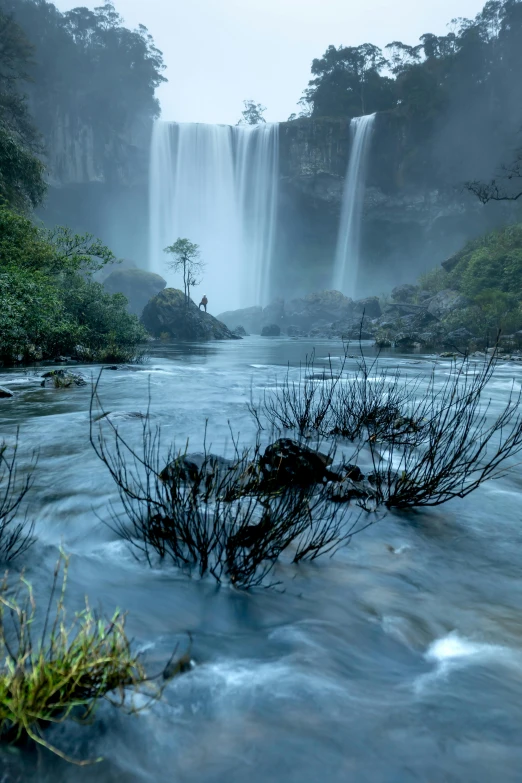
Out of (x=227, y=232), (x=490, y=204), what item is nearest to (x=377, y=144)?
(x=490, y=204)

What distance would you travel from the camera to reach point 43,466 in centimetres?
577

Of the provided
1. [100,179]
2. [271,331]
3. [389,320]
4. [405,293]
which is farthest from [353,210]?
[100,179]

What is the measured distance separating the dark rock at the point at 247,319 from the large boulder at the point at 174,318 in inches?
Result: 1143

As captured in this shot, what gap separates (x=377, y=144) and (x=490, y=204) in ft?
59.5

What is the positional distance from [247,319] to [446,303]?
43803mm

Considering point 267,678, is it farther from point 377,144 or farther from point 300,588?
point 377,144

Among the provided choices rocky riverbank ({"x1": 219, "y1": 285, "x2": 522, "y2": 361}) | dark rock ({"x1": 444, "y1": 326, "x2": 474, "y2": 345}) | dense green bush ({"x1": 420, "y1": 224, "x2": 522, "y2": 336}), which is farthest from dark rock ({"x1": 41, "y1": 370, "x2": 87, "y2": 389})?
dark rock ({"x1": 444, "y1": 326, "x2": 474, "y2": 345})

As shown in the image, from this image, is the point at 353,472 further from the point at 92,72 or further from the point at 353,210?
the point at 92,72

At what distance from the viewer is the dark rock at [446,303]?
130 ft

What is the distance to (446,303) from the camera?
138ft

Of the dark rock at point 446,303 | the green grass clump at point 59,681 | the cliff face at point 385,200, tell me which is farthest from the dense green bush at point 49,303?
the cliff face at point 385,200

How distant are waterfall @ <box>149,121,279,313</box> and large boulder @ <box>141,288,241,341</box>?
4025 cm

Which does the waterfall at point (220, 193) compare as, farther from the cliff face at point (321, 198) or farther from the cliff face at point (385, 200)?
the cliff face at point (385, 200)

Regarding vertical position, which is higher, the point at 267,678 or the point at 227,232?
A: the point at 227,232
